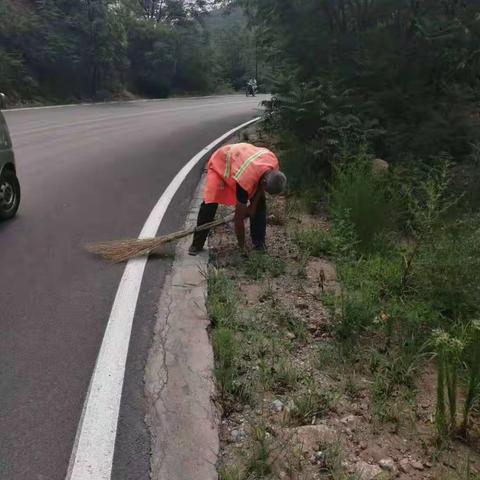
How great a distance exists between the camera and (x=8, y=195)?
6500 millimetres

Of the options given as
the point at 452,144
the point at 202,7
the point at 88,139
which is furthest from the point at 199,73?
the point at 452,144

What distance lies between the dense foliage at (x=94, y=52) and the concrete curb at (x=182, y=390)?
15.1 m

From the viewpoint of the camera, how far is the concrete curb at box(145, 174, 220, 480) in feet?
9.41

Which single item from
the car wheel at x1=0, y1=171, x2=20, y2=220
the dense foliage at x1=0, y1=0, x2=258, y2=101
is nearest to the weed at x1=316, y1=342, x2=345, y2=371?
the car wheel at x1=0, y1=171, x2=20, y2=220

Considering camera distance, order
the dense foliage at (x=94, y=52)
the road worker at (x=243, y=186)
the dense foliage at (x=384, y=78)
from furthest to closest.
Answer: the dense foliage at (x=94, y=52), the dense foliage at (x=384, y=78), the road worker at (x=243, y=186)

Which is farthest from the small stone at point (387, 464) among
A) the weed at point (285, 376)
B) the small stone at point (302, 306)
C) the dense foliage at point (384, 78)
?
the dense foliage at point (384, 78)

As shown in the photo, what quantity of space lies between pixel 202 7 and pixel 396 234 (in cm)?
4900

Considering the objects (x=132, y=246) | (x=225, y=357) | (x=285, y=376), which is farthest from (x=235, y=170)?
(x=285, y=376)

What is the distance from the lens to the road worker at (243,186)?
16.8ft

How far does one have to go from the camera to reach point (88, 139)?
13273 mm

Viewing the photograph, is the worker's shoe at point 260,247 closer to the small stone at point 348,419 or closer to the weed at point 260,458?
the small stone at point 348,419

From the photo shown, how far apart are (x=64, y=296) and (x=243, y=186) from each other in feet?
6.10

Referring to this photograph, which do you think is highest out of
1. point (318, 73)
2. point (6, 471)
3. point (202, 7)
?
point (202, 7)

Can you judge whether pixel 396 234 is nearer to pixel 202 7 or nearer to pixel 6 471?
pixel 6 471
